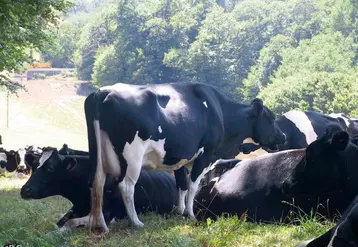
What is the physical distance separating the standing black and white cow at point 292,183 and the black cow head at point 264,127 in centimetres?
329

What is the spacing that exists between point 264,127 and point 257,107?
531 mm

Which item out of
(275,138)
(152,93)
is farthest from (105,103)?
(275,138)

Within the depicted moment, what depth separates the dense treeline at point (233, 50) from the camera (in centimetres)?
7538

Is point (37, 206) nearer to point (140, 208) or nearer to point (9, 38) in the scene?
point (140, 208)

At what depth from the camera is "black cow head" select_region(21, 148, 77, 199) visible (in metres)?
9.05

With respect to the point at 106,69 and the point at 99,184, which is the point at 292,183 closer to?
the point at 99,184

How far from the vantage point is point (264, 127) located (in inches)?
465

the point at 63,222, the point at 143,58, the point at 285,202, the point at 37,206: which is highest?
the point at 285,202

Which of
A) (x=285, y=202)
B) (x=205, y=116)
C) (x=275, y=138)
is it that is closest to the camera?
(x=285, y=202)

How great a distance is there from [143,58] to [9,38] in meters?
75.6

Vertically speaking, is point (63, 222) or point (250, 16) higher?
point (63, 222)

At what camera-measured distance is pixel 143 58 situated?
291ft

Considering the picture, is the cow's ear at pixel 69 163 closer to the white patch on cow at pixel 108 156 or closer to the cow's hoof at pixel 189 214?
the white patch on cow at pixel 108 156

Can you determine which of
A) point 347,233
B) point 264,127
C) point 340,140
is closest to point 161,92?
point 264,127
